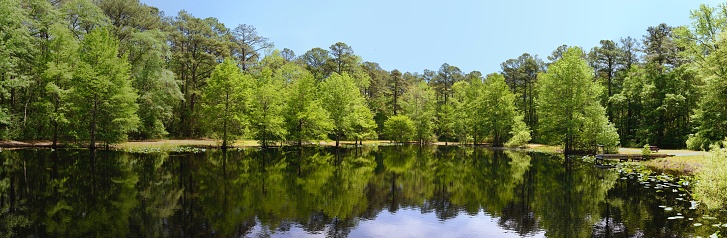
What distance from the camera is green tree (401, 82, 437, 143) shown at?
229ft

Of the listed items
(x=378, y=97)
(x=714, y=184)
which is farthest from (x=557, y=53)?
(x=714, y=184)

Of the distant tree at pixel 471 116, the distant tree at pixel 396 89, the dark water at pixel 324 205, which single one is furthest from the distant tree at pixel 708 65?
the distant tree at pixel 396 89

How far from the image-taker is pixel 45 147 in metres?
35.2

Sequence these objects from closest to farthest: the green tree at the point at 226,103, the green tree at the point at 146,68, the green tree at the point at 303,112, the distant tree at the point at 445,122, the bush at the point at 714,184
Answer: the bush at the point at 714,184
the green tree at the point at 226,103
the green tree at the point at 146,68
the green tree at the point at 303,112
the distant tree at the point at 445,122

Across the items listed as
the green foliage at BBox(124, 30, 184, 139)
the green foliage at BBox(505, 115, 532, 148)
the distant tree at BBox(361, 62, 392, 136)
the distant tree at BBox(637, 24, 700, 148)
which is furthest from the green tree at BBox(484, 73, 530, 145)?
the green foliage at BBox(124, 30, 184, 139)

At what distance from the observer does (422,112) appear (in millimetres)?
70000

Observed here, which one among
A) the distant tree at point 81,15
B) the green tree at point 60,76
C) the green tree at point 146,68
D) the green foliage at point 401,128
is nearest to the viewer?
the green tree at point 60,76

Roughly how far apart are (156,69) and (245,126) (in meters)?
14.6

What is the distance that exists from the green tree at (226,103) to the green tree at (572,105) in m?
33.4

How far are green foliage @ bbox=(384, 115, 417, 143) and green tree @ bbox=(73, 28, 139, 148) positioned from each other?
42.1m

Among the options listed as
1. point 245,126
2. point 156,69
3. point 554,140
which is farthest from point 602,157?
point 156,69

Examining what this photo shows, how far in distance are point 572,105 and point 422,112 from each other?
3014cm

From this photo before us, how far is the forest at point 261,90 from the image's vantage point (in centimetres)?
3550

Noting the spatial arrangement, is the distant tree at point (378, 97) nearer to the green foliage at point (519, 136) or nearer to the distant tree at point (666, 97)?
the green foliage at point (519, 136)
